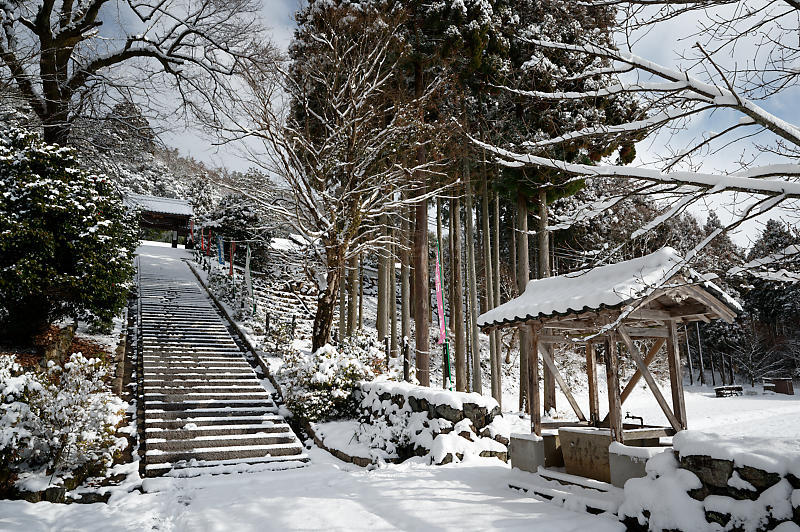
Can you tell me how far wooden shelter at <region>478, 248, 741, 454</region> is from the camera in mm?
4801

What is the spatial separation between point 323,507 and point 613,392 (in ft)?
11.2

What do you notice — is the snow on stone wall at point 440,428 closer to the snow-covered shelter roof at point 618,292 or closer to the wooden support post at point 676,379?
the snow-covered shelter roof at point 618,292

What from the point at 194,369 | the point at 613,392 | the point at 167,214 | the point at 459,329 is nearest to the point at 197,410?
the point at 194,369

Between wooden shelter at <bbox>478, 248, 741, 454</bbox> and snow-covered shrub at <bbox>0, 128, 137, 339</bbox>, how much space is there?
807 centimetres

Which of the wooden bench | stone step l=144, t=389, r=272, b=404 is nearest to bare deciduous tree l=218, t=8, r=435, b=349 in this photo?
stone step l=144, t=389, r=272, b=404

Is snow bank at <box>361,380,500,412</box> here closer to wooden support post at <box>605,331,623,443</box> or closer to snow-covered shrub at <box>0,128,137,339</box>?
wooden support post at <box>605,331,623,443</box>

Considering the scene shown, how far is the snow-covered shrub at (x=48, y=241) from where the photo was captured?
833 cm

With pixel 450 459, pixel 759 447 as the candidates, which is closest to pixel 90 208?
pixel 450 459

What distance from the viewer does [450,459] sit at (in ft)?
21.0

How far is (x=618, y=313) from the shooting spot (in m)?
5.17

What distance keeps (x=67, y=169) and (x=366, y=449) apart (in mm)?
8127

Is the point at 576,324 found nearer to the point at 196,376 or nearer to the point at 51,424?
the point at 51,424

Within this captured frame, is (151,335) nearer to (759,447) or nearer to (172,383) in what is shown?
(172,383)

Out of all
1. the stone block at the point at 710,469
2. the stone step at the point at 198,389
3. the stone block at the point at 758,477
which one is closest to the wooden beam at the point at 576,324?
the stone block at the point at 710,469
